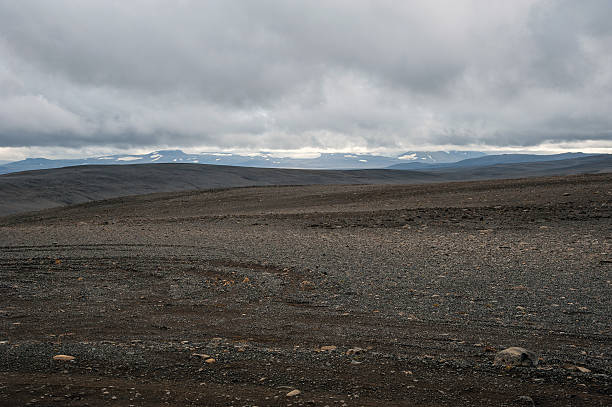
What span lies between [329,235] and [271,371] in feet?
34.9

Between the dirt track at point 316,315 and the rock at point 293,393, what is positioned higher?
the rock at point 293,393

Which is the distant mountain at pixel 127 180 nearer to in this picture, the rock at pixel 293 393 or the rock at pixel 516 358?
the rock at pixel 293 393

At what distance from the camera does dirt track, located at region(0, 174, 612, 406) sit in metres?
4.20

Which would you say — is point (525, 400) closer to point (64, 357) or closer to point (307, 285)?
point (64, 357)


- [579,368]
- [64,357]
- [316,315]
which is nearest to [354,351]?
[316,315]

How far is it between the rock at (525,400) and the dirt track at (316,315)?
4 cm

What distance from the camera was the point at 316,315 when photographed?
659 cm

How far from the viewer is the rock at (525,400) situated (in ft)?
12.6

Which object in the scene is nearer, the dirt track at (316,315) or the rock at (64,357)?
the dirt track at (316,315)

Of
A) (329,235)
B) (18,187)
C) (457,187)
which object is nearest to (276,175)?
(18,187)

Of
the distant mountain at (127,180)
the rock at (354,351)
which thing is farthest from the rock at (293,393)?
the distant mountain at (127,180)

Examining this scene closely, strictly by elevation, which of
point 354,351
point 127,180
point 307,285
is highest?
point 127,180

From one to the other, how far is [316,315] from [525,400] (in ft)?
10.6

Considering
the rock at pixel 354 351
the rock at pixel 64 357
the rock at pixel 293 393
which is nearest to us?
the rock at pixel 293 393
